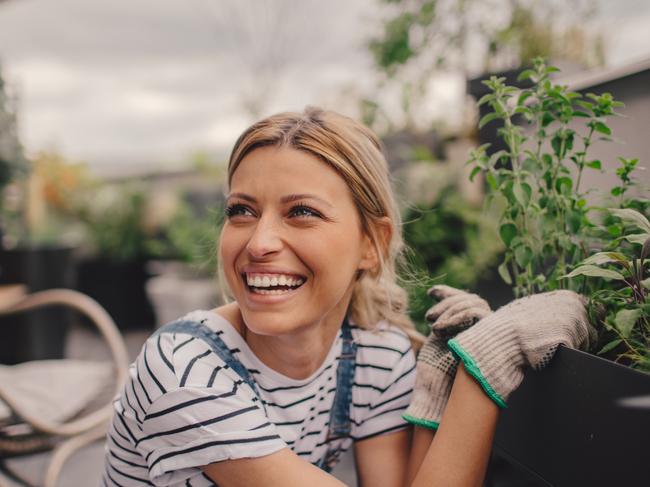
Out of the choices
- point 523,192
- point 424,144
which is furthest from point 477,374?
point 424,144

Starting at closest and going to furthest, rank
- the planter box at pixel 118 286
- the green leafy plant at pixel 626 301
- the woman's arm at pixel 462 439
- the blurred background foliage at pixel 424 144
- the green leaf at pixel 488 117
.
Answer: the green leafy plant at pixel 626 301
the woman's arm at pixel 462 439
the green leaf at pixel 488 117
the blurred background foliage at pixel 424 144
the planter box at pixel 118 286

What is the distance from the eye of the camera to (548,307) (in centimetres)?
87

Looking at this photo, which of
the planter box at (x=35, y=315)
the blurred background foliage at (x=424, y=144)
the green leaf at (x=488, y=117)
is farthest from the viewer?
the planter box at (x=35, y=315)

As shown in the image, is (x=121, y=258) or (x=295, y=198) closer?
(x=295, y=198)

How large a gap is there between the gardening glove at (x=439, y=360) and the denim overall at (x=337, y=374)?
20 centimetres

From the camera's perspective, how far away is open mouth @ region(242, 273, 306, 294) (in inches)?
40.0

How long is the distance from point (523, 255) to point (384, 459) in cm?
50

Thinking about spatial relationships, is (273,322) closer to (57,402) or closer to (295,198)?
(295,198)

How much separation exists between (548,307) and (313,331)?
0.46 metres

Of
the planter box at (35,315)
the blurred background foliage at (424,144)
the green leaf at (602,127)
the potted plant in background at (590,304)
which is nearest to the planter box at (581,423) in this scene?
the potted plant in background at (590,304)

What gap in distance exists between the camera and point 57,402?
74.3 inches

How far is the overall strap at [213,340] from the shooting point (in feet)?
3.49

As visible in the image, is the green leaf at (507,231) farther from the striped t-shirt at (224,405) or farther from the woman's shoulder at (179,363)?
the woman's shoulder at (179,363)

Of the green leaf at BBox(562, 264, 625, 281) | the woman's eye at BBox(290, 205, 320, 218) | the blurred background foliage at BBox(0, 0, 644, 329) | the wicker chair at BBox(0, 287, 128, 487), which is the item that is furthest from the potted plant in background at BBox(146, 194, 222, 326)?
the green leaf at BBox(562, 264, 625, 281)
